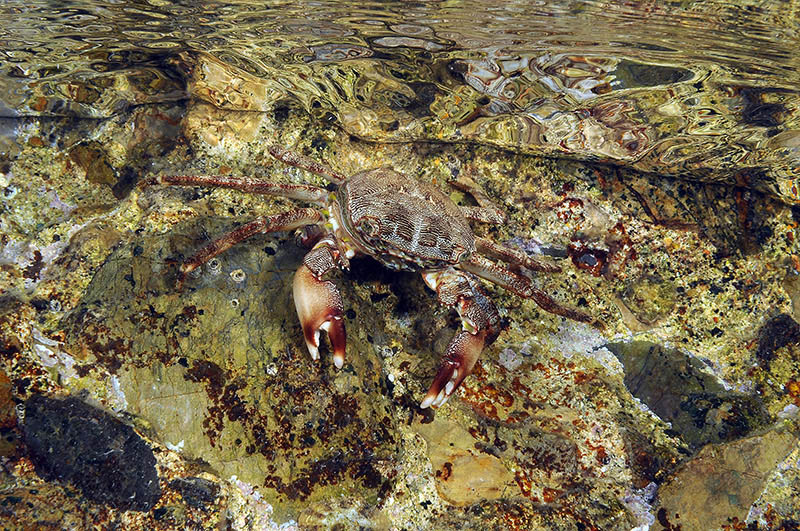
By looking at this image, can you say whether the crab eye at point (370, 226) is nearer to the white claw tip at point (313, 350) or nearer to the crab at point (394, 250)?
the crab at point (394, 250)

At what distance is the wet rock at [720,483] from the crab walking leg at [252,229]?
7.28 feet

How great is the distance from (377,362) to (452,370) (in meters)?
0.42

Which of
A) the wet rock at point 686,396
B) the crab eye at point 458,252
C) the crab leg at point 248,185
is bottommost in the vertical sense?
the wet rock at point 686,396

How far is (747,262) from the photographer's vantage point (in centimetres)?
279

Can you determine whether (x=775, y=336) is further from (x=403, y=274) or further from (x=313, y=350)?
(x=313, y=350)

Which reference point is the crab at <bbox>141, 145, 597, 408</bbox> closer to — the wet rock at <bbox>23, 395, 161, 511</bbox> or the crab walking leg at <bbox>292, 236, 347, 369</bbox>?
the crab walking leg at <bbox>292, 236, 347, 369</bbox>

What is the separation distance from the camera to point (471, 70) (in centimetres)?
257

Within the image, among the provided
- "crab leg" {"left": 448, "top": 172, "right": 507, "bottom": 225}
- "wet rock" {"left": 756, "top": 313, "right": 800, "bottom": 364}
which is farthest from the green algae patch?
"wet rock" {"left": 756, "top": 313, "right": 800, "bottom": 364}

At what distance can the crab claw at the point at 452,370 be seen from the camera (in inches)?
83.1

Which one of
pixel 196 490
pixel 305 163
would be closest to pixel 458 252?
pixel 305 163

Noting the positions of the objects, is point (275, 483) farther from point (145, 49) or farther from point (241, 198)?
point (145, 49)

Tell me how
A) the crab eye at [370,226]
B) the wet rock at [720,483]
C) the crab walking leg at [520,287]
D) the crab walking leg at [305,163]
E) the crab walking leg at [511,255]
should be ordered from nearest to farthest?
the wet rock at [720,483] → the crab eye at [370,226] → the crab walking leg at [520,287] → the crab walking leg at [511,255] → the crab walking leg at [305,163]

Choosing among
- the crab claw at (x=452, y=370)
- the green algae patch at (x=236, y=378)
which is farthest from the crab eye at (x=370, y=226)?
the crab claw at (x=452, y=370)

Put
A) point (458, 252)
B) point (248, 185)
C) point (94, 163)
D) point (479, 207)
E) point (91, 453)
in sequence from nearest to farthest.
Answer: point (91, 453) < point (458, 252) < point (248, 185) < point (479, 207) < point (94, 163)
